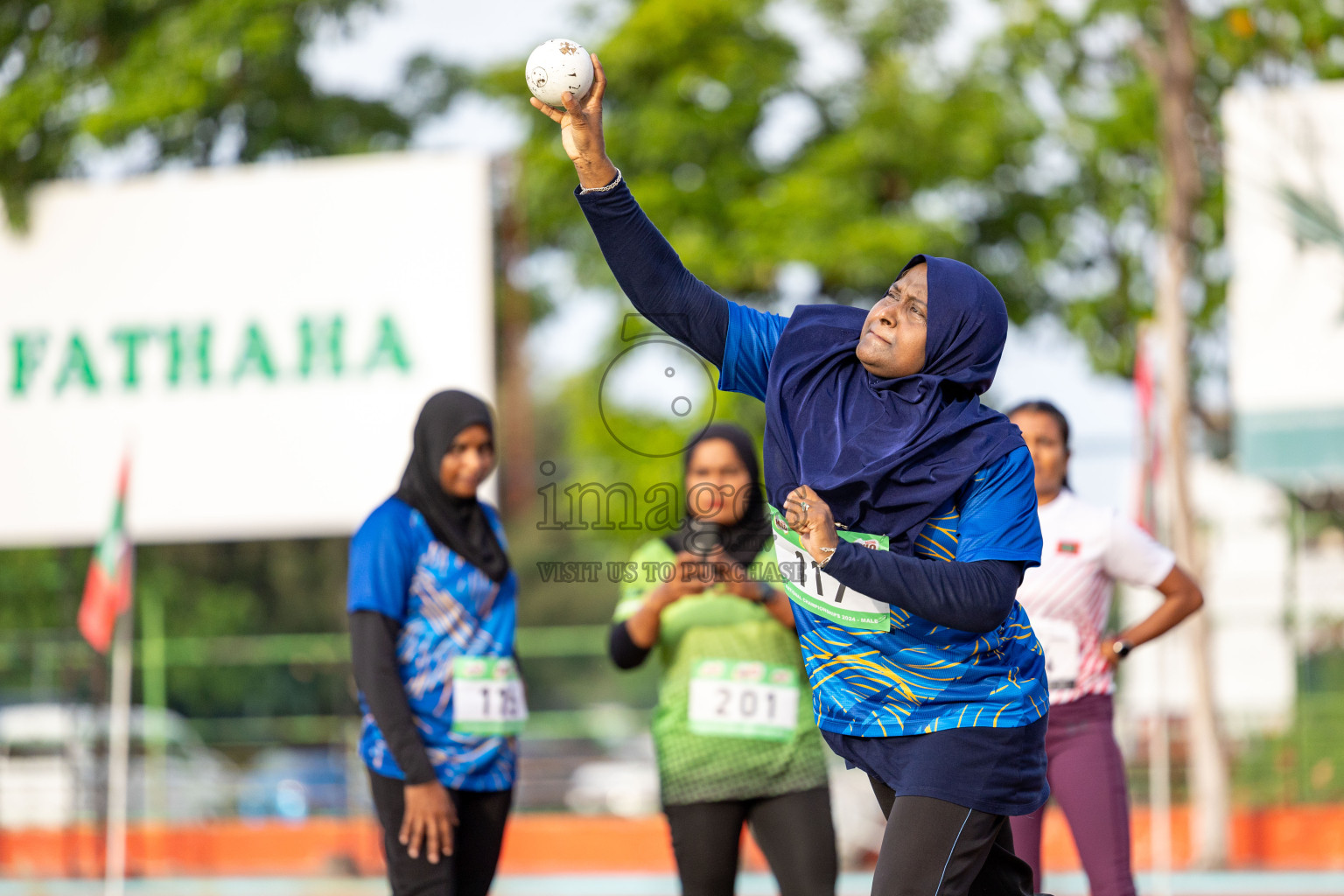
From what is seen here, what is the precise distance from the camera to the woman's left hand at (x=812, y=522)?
2.84m

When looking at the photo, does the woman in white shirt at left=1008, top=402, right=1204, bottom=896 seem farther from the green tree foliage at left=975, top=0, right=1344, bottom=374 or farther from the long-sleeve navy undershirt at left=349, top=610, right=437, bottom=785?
the green tree foliage at left=975, top=0, right=1344, bottom=374

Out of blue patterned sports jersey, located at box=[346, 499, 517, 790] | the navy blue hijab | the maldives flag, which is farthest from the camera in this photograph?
the maldives flag

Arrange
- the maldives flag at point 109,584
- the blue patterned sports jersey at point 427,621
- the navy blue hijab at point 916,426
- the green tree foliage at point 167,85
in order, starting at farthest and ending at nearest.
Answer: the green tree foliage at point 167,85 → the maldives flag at point 109,584 → the blue patterned sports jersey at point 427,621 → the navy blue hijab at point 916,426

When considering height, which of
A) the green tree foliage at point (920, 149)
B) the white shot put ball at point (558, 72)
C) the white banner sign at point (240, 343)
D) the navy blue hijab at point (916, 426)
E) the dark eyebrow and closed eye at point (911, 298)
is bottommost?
the navy blue hijab at point (916, 426)

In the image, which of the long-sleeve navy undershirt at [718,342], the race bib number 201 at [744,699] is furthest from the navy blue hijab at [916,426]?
the race bib number 201 at [744,699]

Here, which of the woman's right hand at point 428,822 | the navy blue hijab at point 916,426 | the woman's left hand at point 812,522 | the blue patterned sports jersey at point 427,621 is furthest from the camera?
the blue patterned sports jersey at point 427,621

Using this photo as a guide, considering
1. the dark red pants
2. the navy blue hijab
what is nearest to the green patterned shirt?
the dark red pants

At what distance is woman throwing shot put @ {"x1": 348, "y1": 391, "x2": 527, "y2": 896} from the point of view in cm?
432

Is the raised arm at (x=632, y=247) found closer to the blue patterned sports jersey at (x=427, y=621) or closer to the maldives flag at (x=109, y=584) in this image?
the blue patterned sports jersey at (x=427, y=621)

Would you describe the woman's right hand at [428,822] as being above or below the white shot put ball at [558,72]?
below

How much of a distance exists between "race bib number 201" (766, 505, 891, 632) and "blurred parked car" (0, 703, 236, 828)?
10213 millimetres

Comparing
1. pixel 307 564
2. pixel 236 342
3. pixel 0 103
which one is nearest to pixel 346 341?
pixel 236 342

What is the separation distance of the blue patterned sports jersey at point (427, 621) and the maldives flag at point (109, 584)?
504 centimetres

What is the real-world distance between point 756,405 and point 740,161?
10.2 feet
